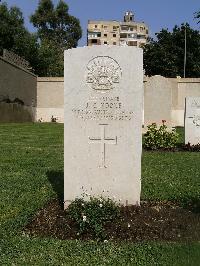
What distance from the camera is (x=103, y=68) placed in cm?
570

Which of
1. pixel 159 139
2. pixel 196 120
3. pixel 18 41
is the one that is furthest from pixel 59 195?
pixel 18 41

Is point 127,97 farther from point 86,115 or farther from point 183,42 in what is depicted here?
point 183,42

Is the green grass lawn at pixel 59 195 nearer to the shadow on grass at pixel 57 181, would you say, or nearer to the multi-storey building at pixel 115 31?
the shadow on grass at pixel 57 181

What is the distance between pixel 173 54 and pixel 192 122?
37.1 meters

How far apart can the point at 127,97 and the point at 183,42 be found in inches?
1883

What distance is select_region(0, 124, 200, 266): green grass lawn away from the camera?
171 inches

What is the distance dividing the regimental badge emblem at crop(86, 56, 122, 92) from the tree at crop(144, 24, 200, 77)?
44.8 metres

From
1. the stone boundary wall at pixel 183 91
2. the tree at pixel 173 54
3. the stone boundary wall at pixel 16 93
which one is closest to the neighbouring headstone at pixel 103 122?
the stone boundary wall at pixel 16 93

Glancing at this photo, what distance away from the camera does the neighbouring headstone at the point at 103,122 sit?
569cm

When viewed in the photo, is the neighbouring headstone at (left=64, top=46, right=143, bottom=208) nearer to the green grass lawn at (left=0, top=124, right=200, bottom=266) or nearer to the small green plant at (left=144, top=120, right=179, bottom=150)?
the green grass lawn at (left=0, top=124, right=200, bottom=266)

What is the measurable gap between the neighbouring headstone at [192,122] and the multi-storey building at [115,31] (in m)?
110

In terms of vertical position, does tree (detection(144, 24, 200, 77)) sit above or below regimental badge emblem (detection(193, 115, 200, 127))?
above

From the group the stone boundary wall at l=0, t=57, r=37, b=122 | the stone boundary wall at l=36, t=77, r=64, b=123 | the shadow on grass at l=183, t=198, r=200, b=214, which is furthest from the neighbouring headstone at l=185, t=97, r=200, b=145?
the stone boundary wall at l=36, t=77, r=64, b=123

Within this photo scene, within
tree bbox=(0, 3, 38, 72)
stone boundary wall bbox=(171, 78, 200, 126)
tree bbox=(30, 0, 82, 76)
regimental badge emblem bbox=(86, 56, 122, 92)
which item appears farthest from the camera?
tree bbox=(30, 0, 82, 76)
